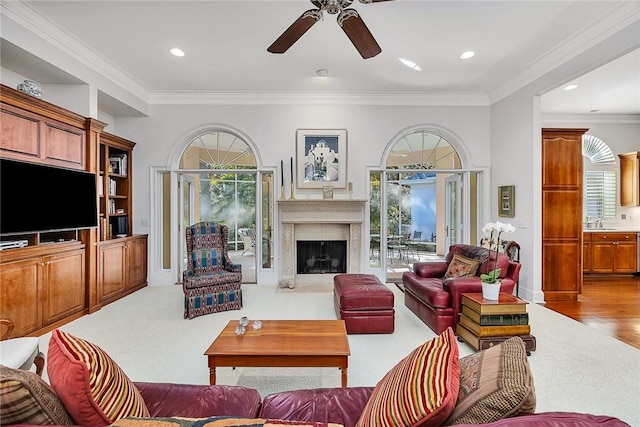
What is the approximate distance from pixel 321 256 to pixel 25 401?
16.5 feet

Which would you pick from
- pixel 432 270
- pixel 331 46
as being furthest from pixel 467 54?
pixel 432 270

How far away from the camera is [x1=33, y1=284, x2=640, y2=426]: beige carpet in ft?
7.45

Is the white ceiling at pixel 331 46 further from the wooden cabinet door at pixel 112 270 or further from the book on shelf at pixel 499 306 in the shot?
the book on shelf at pixel 499 306

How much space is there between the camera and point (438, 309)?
326 cm

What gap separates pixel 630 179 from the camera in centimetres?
625

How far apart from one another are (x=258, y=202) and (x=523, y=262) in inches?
170

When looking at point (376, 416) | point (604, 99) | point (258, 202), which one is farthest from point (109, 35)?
point (604, 99)

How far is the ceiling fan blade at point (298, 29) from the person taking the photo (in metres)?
2.51

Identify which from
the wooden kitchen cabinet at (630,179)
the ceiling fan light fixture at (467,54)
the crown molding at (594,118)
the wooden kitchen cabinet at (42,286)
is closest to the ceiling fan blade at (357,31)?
the ceiling fan light fixture at (467,54)

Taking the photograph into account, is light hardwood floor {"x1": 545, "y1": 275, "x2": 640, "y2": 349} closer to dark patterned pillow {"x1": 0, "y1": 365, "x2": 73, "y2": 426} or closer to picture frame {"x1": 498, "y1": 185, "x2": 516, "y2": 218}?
picture frame {"x1": 498, "y1": 185, "x2": 516, "y2": 218}

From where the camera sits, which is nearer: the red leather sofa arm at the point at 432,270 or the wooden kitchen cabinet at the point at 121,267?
the red leather sofa arm at the point at 432,270

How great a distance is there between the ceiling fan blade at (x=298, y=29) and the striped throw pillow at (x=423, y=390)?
2496mm

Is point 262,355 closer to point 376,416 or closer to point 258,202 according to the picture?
point 376,416

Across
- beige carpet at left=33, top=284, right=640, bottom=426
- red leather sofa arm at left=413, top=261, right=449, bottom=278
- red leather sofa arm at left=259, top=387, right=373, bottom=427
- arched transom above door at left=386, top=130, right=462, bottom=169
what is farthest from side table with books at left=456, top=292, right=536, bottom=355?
arched transom above door at left=386, top=130, right=462, bottom=169
